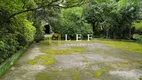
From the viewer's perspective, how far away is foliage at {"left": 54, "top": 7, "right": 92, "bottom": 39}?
14766 millimetres

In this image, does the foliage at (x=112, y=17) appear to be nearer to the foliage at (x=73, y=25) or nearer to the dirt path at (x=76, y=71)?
the foliage at (x=73, y=25)

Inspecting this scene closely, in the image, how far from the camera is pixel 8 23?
263 inches

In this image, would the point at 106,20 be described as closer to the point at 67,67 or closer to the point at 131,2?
the point at 131,2

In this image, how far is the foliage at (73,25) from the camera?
14.8 m

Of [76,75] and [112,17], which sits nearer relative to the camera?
[76,75]

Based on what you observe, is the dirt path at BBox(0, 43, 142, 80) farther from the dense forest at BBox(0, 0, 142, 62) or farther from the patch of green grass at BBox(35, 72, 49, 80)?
the dense forest at BBox(0, 0, 142, 62)

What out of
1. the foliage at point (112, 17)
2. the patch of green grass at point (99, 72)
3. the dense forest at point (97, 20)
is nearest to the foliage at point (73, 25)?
the dense forest at point (97, 20)

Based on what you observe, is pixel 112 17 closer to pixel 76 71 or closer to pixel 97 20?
pixel 97 20

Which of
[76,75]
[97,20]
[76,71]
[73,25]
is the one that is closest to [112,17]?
[97,20]

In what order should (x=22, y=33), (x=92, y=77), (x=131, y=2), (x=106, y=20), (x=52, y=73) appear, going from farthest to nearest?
(x=106, y=20)
(x=131, y=2)
(x=22, y=33)
(x=52, y=73)
(x=92, y=77)

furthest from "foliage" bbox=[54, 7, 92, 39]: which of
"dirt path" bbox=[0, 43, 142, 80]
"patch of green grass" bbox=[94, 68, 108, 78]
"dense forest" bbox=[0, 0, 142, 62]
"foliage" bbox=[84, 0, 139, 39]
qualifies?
"patch of green grass" bbox=[94, 68, 108, 78]

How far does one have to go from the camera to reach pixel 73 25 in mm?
14883

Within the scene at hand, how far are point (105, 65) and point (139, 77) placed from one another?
153cm

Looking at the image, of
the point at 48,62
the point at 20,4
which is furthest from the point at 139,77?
the point at 20,4
